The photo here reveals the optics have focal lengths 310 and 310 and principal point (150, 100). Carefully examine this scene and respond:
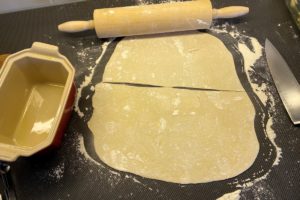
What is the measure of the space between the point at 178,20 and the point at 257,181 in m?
0.45

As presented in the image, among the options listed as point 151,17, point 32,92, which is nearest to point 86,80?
point 32,92

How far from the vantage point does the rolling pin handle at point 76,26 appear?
2.77 ft

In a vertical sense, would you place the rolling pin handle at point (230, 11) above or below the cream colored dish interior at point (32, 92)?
above

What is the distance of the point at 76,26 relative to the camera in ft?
2.77

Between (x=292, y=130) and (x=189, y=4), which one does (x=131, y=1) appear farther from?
(x=292, y=130)

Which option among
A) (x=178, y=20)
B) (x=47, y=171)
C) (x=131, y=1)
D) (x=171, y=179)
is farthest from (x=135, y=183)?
(x=131, y=1)

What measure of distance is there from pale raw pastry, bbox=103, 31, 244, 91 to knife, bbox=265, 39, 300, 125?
3.8 inches

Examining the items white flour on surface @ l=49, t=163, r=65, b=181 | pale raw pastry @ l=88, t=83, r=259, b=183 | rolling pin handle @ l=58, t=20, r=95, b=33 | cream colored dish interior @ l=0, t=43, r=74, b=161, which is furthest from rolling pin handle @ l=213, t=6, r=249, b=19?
white flour on surface @ l=49, t=163, r=65, b=181

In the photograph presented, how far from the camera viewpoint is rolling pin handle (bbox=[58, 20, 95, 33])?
2.77ft

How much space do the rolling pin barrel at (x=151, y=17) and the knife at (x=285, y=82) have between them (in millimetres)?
197

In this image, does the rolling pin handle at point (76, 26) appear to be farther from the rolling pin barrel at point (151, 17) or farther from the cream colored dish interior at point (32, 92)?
the cream colored dish interior at point (32, 92)

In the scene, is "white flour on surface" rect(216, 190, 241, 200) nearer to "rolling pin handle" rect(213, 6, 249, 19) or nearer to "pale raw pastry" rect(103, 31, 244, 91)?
"pale raw pastry" rect(103, 31, 244, 91)

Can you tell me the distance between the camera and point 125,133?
729mm

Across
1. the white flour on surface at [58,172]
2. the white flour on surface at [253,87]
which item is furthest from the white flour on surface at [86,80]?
the white flour on surface at [253,87]
